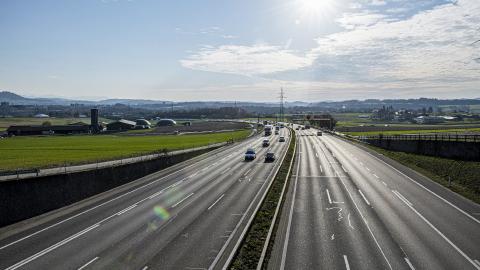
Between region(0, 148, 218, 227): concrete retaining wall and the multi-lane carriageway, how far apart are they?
1.11 m

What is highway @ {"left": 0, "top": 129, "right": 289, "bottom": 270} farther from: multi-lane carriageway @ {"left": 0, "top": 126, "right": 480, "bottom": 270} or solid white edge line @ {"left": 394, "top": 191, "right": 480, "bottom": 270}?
solid white edge line @ {"left": 394, "top": 191, "right": 480, "bottom": 270}

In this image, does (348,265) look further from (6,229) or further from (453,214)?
(6,229)

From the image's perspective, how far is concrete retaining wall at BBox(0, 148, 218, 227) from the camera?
27.5 m

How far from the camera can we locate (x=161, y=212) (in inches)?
1187

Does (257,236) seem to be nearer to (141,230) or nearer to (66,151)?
(141,230)

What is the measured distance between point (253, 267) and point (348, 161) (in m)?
44.1

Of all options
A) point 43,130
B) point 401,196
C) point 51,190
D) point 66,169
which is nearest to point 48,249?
point 51,190

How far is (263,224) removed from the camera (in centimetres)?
2547

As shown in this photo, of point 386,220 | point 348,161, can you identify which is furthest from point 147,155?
point 386,220

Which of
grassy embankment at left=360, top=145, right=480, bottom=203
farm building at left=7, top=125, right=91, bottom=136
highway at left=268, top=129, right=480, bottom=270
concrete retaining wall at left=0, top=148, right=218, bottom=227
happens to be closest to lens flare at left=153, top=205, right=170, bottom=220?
concrete retaining wall at left=0, top=148, right=218, bottom=227

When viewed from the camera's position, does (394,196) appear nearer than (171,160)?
Yes

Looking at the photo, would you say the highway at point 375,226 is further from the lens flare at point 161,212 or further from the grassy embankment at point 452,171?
the lens flare at point 161,212

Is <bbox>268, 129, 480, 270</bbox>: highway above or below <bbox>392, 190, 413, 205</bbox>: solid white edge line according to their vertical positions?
below

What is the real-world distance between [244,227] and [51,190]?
1530 cm
